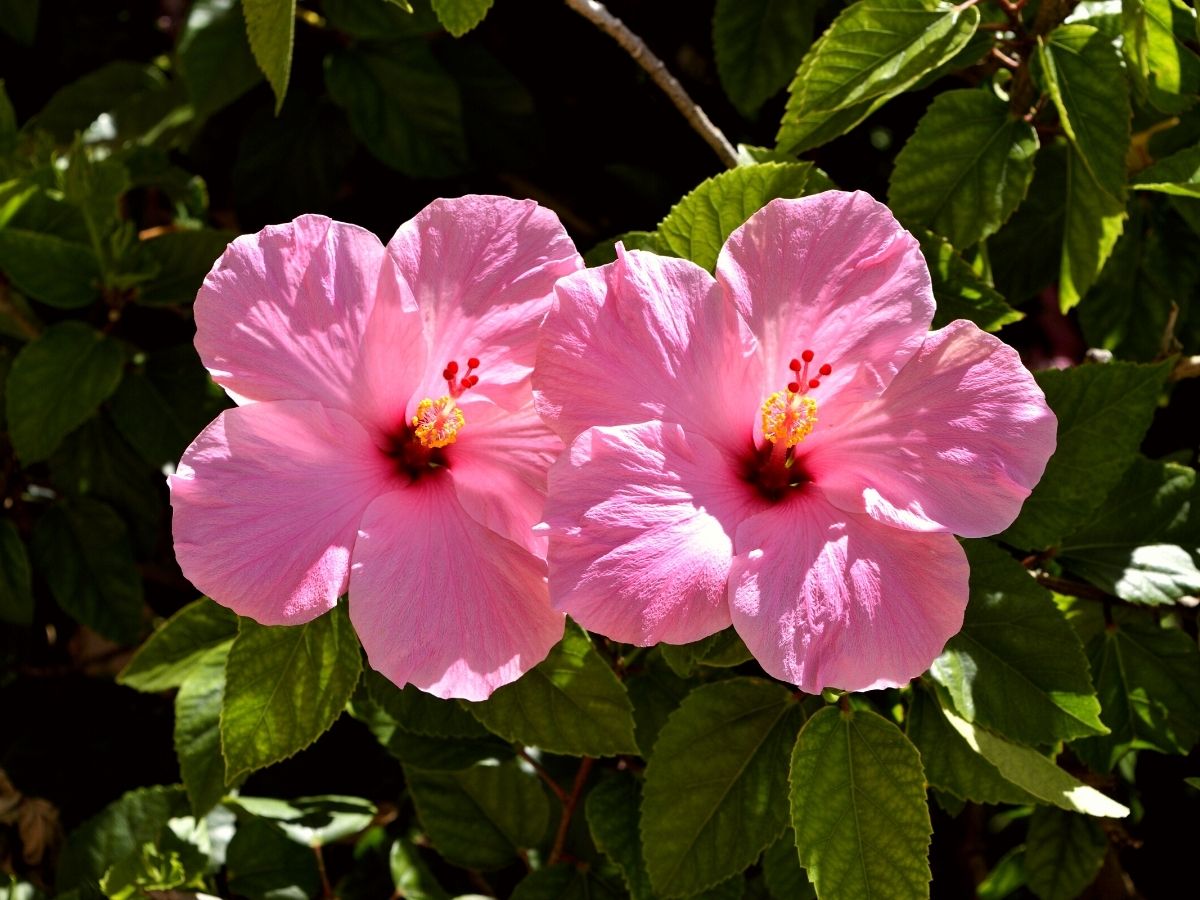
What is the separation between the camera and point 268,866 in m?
1.62

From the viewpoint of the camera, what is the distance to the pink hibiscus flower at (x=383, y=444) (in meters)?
0.99

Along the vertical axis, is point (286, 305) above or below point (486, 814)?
above

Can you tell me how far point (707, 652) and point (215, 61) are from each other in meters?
1.26

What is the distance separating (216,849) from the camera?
5.53 feet

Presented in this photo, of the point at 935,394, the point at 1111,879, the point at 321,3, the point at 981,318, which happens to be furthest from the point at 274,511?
the point at 1111,879

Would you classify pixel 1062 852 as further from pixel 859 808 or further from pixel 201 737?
pixel 201 737

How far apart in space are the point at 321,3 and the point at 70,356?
63cm

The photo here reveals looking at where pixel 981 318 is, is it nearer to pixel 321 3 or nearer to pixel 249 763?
pixel 249 763

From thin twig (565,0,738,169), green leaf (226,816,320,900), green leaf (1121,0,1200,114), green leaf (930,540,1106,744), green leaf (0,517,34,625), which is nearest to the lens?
green leaf (930,540,1106,744)

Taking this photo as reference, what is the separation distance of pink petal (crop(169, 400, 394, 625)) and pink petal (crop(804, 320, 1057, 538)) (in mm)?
428

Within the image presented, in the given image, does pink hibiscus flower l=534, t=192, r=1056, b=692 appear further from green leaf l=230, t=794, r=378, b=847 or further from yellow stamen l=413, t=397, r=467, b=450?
green leaf l=230, t=794, r=378, b=847

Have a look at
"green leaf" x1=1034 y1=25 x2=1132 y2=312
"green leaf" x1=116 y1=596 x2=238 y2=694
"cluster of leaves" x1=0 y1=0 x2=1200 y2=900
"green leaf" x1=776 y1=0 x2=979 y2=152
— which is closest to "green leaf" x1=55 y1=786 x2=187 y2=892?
"cluster of leaves" x1=0 y1=0 x2=1200 y2=900

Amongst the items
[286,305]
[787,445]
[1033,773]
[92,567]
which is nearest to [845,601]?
[787,445]

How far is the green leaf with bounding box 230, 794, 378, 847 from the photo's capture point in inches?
65.2
